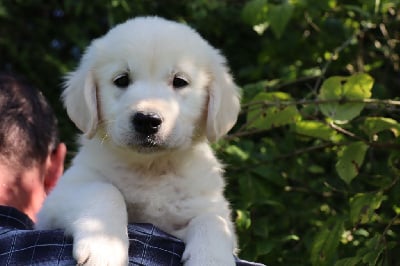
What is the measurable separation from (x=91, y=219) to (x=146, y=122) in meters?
0.49

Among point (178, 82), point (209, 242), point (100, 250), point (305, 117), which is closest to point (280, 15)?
point (305, 117)

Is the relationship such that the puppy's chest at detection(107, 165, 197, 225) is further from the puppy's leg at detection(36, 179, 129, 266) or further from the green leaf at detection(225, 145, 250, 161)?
the green leaf at detection(225, 145, 250, 161)

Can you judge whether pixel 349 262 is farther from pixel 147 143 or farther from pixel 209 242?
pixel 147 143

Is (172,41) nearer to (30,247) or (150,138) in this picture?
(150,138)

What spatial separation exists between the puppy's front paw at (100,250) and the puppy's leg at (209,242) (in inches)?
10.0

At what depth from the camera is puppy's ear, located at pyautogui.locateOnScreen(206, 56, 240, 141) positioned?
3.23 m

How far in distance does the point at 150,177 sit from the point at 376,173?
130 centimetres

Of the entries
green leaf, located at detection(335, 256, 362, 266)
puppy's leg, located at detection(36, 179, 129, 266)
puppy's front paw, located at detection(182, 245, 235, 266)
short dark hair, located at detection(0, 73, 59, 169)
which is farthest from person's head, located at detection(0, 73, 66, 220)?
green leaf, located at detection(335, 256, 362, 266)

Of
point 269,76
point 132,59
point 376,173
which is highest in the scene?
point 132,59

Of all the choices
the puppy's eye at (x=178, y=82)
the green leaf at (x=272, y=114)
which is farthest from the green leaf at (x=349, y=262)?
the puppy's eye at (x=178, y=82)

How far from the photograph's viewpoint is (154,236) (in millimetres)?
2631

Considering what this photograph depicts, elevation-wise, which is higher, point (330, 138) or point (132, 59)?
point (132, 59)

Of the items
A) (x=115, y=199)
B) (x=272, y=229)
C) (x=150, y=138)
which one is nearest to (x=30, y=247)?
(x=115, y=199)

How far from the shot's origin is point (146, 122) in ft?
9.55
